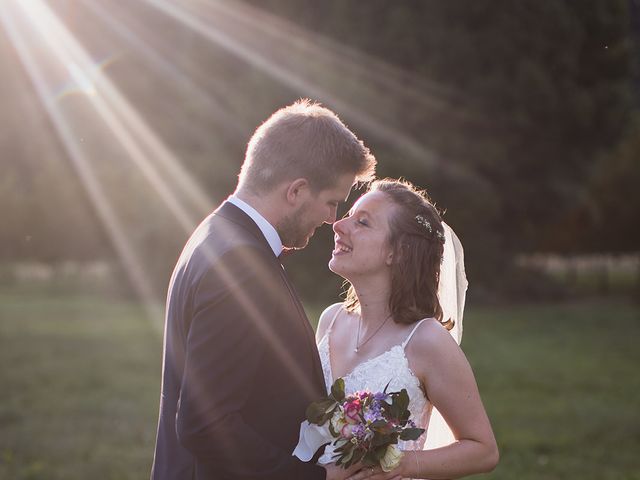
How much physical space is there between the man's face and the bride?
439mm

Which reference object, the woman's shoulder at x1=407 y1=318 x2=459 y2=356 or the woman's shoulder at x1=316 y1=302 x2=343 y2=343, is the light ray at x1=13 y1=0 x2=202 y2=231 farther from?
the woman's shoulder at x1=407 y1=318 x2=459 y2=356

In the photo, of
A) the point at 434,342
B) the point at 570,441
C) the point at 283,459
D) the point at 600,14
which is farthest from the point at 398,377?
the point at 600,14

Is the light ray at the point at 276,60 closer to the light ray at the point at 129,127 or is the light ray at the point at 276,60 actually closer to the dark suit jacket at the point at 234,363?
the light ray at the point at 129,127

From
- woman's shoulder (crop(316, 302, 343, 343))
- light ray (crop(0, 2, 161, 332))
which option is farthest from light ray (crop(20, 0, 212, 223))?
woman's shoulder (crop(316, 302, 343, 343))

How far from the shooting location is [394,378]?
386 cm

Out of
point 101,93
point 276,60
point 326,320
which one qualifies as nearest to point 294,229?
point 326,320

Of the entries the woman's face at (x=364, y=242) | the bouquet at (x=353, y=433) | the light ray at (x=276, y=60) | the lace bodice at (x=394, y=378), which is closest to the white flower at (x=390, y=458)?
the bouquet at (x=353, y=433)

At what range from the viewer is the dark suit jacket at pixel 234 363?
9.57 ft

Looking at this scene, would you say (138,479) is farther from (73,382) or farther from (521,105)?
(521,105)

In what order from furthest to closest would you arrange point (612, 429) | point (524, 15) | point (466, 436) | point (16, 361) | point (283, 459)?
point (524, 15) → point (16, 361) → point (612, 429) → point (466, 436) → point (283, 459)

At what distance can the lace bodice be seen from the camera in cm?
386

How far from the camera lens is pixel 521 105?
24531 mm

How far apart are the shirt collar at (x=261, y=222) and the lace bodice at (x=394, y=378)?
908 millimetres

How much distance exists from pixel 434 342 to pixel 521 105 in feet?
72.0
